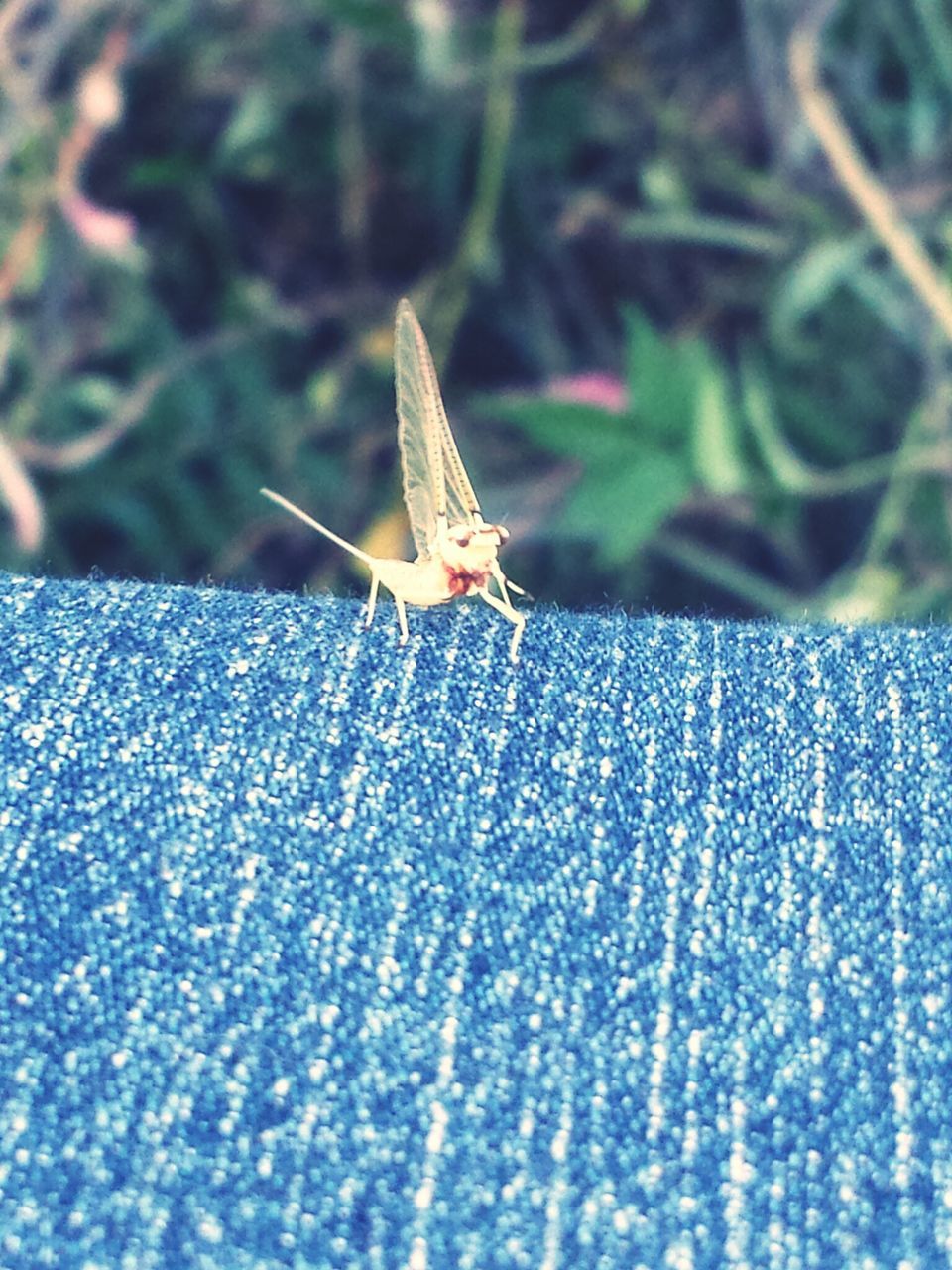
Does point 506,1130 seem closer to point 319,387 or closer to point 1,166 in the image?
point 319,387

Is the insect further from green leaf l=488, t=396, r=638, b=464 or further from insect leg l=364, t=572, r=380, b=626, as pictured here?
green leaf l=488, t=396, r=638, b=464

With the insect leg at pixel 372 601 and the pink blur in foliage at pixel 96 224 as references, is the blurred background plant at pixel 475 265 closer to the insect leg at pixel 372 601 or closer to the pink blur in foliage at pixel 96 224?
the pink blur in foliage at pixel 96 224

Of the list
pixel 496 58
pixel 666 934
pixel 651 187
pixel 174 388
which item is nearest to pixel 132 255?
pixel 174 388

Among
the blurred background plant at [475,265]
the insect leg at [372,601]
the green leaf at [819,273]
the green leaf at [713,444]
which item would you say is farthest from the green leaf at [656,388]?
the insect leg at [372,601]

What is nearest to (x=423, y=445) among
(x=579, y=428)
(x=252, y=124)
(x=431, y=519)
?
(x=431, y=519)

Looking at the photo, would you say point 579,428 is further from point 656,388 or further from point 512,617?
point 512,617
